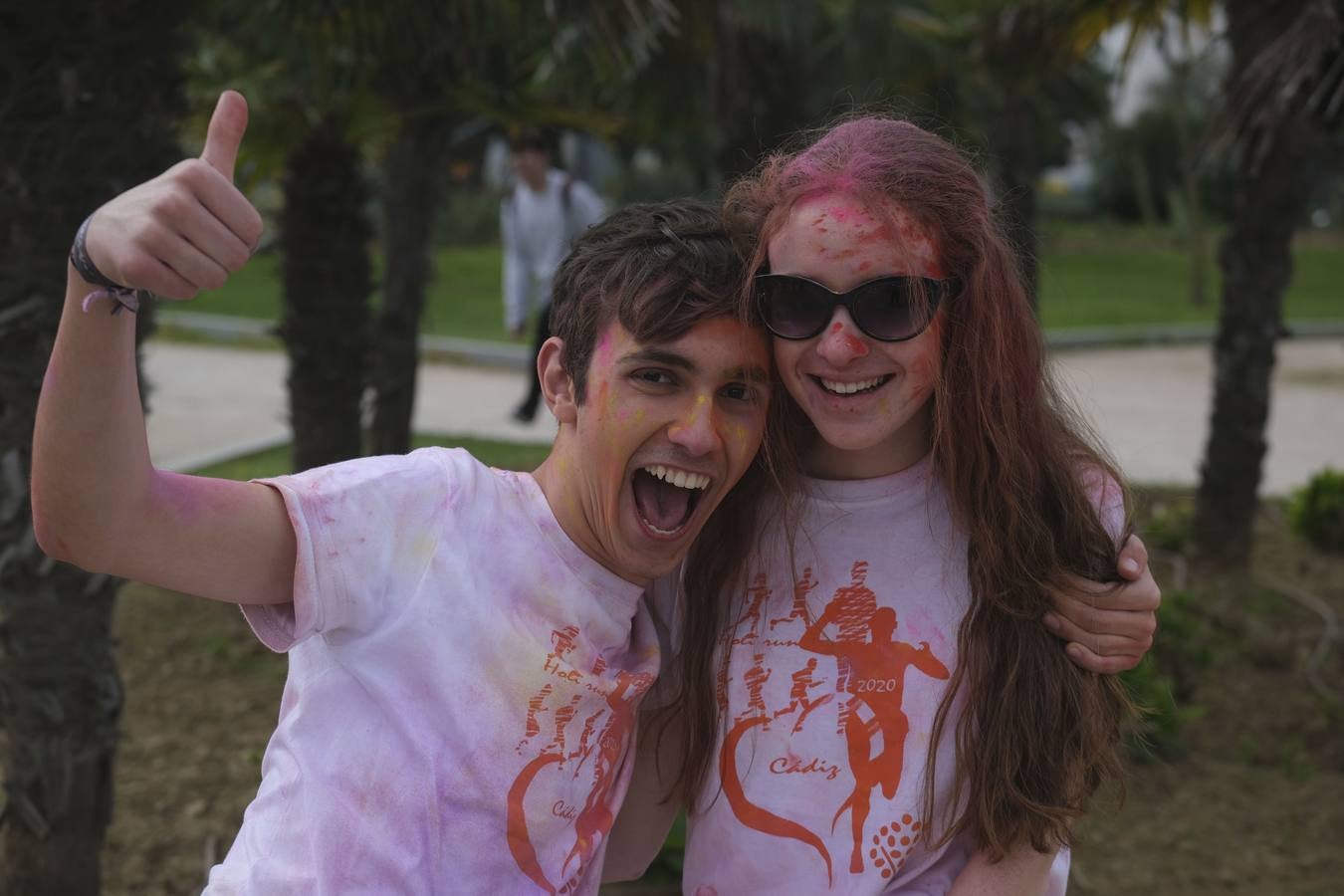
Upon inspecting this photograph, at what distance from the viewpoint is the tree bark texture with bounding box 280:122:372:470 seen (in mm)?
5398

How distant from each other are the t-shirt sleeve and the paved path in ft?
20.7

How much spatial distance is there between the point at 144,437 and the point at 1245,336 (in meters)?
5.68

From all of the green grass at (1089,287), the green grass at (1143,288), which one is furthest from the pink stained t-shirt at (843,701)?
the green grass at (1143,288)

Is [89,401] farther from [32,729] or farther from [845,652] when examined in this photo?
[32,729]

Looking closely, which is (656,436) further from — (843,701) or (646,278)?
(843,701)

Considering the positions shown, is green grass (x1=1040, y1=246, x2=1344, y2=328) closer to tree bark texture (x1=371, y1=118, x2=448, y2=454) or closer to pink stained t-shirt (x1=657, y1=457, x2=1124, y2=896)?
tree bark texture (x1=371, y1=118, x2=448, y2=454)

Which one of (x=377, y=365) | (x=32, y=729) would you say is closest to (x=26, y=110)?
(x=32, y=729)

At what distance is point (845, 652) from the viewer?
1957mm

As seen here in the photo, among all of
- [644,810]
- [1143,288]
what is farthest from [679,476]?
[1143,288]

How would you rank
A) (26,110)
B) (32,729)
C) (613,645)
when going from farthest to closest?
(32,729), (26,110), (613,645)

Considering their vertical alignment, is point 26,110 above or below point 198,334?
above

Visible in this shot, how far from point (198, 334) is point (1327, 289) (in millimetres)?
14876

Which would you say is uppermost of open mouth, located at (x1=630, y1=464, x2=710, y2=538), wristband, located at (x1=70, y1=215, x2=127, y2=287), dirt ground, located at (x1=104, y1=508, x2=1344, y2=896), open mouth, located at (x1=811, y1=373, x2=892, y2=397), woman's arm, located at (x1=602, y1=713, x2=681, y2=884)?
wristband, located at (x1=70, y1=215, x2=127, y2=287)

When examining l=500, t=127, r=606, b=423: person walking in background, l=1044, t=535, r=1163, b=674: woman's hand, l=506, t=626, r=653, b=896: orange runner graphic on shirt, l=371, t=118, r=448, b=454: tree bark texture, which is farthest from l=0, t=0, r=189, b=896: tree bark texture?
l=500, t=127, r=606, b=423: person walking in background
